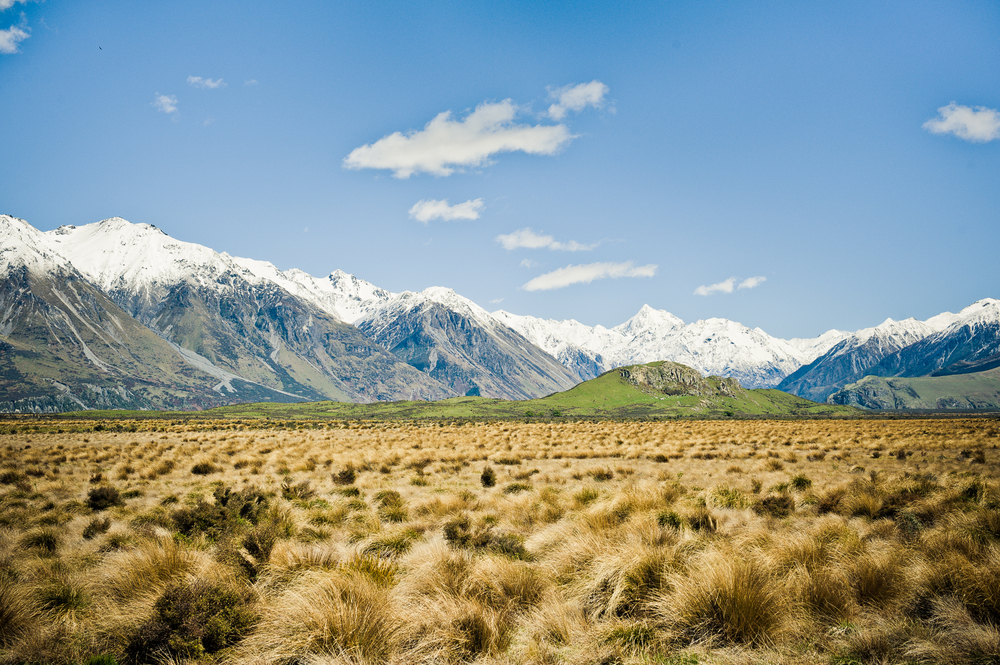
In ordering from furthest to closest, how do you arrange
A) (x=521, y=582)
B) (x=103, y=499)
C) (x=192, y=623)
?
1. (x=103, y=499)
2. (x=521, y=582)
3. (x=192, y=623)

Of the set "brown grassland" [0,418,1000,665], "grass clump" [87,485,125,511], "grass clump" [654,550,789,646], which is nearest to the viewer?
"brown grassland" [0,418,1000,665]

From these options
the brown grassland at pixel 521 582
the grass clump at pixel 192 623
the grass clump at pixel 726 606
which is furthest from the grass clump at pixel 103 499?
the grass clump at pixel 726 606

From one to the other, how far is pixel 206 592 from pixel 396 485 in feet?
35.5

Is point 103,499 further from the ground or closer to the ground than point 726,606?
closer to the ground

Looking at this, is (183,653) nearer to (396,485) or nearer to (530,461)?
(396,485)

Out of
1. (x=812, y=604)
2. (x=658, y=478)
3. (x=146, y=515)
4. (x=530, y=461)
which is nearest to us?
(x=812, y=604)

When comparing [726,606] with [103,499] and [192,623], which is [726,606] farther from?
Answer: [103,499]

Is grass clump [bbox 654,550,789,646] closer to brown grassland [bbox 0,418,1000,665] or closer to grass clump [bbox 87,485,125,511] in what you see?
brown grassland [bbox 0,418,1000,665]

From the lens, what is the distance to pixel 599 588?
570 cm

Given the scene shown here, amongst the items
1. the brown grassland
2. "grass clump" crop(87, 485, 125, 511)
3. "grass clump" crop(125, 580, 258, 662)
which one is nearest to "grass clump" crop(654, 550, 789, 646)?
the brown grassland

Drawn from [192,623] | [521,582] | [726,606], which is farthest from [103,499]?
[726,606]

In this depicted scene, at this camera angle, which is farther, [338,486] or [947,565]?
[338,486]

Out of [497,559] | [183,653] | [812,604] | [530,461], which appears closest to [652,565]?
[812,604]

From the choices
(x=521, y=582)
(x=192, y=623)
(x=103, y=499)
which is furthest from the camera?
(x=103, y=499)
